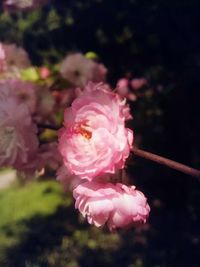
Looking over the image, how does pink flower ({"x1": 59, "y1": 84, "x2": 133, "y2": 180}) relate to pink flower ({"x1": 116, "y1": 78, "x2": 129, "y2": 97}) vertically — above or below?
above

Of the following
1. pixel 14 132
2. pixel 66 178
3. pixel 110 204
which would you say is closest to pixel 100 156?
Answer: pixel 110 204

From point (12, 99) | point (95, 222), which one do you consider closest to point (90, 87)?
point (12, 99)

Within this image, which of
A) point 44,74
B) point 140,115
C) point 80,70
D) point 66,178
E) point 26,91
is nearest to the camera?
point 66,178

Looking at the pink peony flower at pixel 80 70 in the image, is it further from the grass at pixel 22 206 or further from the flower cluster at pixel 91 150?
the grass at pixel 22 206

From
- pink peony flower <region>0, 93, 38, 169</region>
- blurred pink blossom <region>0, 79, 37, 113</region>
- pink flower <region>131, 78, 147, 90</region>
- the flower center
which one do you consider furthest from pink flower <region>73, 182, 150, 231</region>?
pink flower <region>131, 78, 147, 90</region>

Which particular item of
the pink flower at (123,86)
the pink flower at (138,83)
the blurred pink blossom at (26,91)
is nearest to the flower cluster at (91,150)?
the blurred pink blossom at (26,91)

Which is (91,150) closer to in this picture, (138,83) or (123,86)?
(123,86)

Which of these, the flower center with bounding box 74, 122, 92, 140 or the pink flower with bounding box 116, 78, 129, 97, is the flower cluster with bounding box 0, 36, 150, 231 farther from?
the pink flower with bounding box 116, 78, 129, 97
